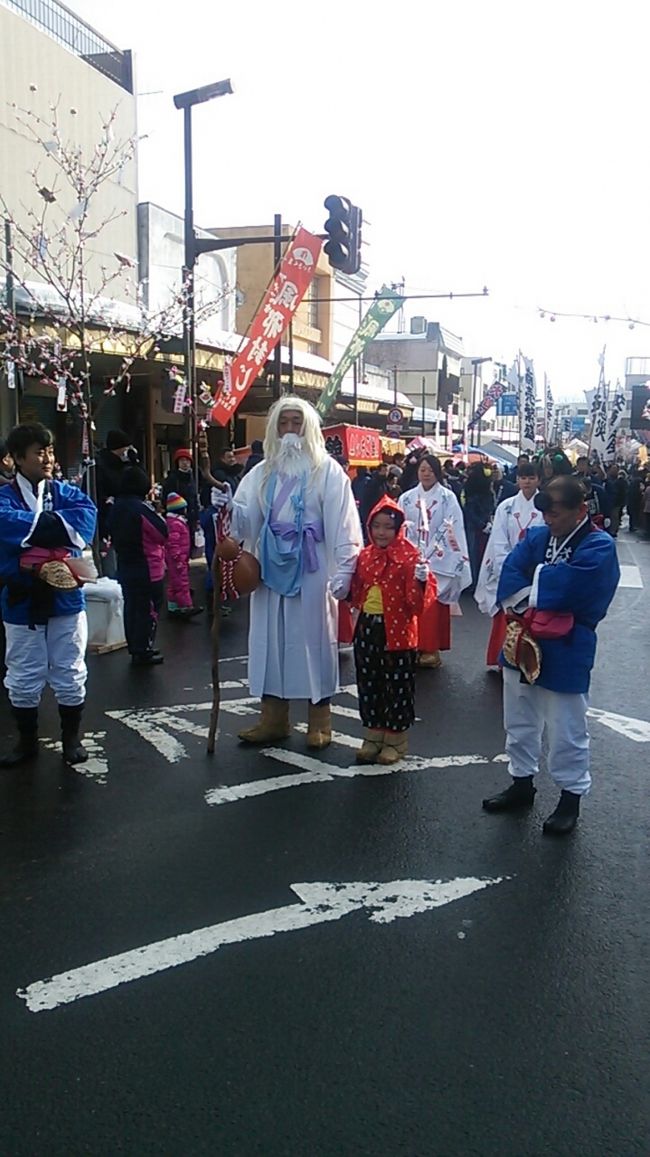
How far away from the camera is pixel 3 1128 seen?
2326mm

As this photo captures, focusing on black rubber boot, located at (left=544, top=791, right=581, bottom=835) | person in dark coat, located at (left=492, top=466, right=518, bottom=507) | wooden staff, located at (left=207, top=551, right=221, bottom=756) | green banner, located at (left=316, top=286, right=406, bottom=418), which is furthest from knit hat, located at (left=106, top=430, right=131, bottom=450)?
green banner, located at (left=316, top=286, right=406, bottom=418)

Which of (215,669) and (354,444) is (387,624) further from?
(354,444)

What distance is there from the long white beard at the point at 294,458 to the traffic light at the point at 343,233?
7544 mm

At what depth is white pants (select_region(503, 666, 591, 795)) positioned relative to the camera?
4.10 m

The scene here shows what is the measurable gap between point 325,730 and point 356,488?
923cm

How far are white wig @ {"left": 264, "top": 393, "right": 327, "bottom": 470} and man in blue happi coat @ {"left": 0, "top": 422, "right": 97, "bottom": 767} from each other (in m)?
1.10

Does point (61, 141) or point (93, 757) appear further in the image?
point (61, 141)

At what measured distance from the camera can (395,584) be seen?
16.3 ft

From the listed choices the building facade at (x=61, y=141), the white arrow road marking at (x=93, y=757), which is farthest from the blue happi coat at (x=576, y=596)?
the building facade at (x=61, y=141)

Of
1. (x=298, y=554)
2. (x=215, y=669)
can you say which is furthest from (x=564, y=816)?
(x=215, y=669)

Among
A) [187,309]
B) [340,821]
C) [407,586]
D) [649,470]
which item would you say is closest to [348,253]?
[187,309]

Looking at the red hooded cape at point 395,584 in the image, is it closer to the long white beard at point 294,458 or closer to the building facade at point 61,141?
the long white beard at point 294,458

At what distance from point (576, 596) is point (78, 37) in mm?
17324

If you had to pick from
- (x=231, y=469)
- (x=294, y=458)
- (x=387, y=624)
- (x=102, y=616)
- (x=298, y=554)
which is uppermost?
(x=294, y=458)
